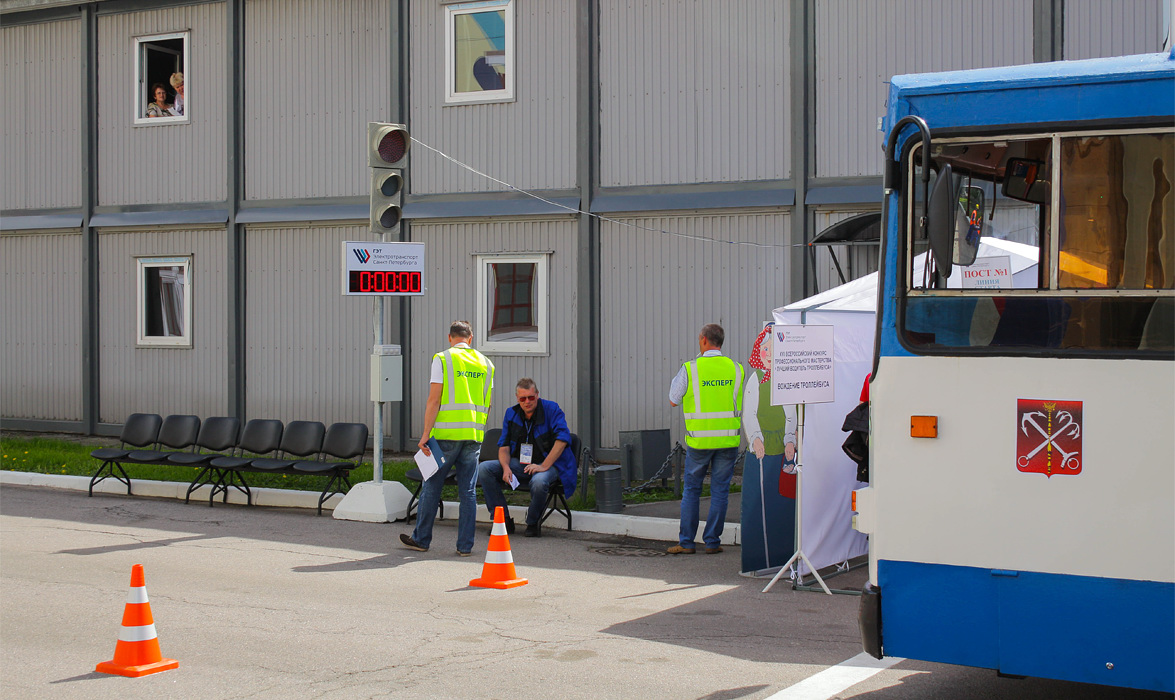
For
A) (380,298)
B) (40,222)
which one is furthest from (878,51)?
(40,222)

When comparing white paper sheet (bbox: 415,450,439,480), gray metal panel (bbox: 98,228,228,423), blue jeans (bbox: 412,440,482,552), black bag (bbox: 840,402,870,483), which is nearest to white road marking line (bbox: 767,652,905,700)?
black bag (bbox: 840,402,870,483)

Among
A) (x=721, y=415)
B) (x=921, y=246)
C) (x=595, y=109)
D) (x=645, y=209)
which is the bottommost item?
(x=721, y=415)

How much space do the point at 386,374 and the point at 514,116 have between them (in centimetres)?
518

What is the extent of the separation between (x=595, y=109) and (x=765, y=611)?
8.90 meters

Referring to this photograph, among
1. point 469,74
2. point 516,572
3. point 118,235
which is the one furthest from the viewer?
point 118,235

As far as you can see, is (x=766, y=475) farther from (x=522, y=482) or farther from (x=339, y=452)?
(x=339, y=452)

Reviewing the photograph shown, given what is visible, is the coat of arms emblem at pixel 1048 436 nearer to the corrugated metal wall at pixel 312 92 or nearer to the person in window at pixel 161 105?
the corrugated metal wall at pixel 312 92

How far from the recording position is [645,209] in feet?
48.8

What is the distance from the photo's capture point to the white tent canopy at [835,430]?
8711mm

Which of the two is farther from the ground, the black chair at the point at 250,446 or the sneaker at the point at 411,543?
the black chair at the point at 250,446

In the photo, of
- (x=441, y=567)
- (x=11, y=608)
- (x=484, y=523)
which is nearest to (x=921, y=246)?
(x=441, y=567)

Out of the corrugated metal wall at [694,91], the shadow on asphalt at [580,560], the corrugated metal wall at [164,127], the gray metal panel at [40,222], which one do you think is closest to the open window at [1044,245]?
the shadow on asphalt at [580,560]

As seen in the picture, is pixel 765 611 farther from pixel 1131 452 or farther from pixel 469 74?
pixel 469 74

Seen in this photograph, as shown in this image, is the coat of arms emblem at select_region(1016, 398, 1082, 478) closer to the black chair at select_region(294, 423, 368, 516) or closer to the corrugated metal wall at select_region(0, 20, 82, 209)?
the black chair at select_region(294, 423, 368, 516)
